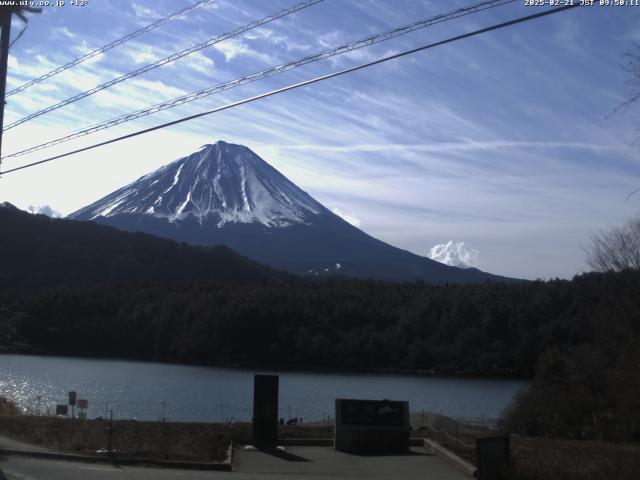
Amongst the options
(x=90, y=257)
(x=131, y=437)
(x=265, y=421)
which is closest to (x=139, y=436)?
(x=131, y=437)

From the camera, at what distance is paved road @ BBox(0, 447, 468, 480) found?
48.5 ft

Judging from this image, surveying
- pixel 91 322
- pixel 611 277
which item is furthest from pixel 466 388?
pixel 91 322

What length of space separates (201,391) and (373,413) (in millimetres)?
37595

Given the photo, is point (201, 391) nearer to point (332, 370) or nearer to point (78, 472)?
point (332, 370)

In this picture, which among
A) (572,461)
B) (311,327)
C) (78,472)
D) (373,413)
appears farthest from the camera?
(311,327)

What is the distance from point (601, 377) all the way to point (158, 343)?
7499 centimetres

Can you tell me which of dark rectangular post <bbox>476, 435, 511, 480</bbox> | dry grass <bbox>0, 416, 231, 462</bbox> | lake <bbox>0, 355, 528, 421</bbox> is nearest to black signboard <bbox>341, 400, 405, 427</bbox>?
dry grass <bbox>0, 416, 231, 462</bbox>

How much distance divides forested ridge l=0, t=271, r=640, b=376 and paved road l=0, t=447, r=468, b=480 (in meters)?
73.1

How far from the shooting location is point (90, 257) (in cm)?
14500

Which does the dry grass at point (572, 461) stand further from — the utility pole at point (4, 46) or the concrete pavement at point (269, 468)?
the utility pole at point (4, 46)

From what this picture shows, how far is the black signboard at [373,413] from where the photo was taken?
18984 millimetres

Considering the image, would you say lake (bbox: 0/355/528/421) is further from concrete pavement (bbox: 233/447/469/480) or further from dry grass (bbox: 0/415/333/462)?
concrete pavement (bbox: 233/447/469/480)

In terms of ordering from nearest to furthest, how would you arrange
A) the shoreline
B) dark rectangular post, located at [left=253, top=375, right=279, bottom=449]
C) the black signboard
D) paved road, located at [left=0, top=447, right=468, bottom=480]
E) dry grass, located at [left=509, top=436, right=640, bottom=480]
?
dry grass, located at [left=509, top=436, right=640, bottom=480] → paved road, located at [left=0, top=447, right=468, bottom=480] → dark rectangular post, located at [left=253, top=375, right=279, bottom=449] → the black signboard → the shoreline

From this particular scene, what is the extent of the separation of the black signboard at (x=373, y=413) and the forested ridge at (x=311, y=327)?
71357mm
